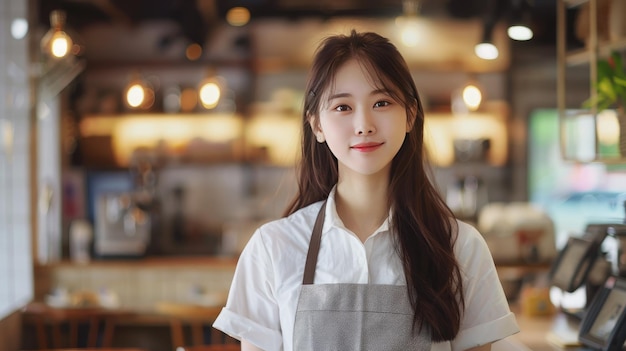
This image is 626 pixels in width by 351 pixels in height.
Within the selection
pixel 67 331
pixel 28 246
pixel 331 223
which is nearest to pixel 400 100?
pixel 331 223

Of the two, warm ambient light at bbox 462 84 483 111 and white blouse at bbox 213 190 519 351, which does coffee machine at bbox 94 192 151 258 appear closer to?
warm ambient light at bbox 462 84 483 111

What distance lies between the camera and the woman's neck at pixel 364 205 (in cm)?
185

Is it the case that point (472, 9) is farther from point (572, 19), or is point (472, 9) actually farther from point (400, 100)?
point (400, 100)

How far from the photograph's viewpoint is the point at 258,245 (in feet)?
6.16

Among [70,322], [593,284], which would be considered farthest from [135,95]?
[593,284]

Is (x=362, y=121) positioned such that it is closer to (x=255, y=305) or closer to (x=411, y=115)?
(x=411, y=115)

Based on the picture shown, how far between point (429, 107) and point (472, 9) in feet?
4.66

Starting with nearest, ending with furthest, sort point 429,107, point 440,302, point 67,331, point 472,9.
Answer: point 440,302 < point 67,331 < point 472,9 < point 429,107

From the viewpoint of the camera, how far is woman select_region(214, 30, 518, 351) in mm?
1768

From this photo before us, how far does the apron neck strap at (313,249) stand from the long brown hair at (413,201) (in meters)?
0.15

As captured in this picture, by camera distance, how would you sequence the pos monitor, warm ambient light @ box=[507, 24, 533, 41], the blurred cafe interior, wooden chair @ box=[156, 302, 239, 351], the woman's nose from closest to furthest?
the woman's nose, the pos monitor, warm ambient light @ box=[507, 24, 533, 41], wooden chair @ box=[156, 302, 239, 351], the blurred cafe interior

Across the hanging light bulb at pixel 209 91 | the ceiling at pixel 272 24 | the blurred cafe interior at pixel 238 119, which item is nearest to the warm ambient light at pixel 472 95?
the blurred cafe interior at pixel 238 119

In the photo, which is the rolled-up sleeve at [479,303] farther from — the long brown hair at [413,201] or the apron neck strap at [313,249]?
the apron neck strap at [313,249]

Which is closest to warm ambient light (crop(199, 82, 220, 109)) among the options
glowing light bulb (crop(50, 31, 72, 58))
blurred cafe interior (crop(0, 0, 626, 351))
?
blurred cafe interior (crop(0, 0, 626, 351))
